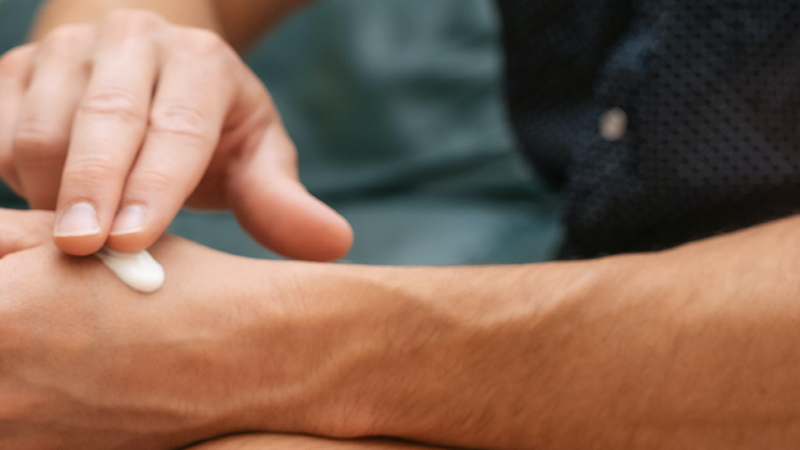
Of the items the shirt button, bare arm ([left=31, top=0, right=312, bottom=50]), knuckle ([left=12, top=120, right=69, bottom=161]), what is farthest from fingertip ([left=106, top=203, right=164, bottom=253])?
the shirt button

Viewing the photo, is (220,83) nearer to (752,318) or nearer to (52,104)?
(52,104)

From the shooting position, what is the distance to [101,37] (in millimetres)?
616

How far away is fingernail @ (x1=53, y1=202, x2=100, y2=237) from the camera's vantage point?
1.52 feet

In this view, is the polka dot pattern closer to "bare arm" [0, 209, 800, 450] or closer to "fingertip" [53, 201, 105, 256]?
"bare arm" [0, 209, 800, 450]

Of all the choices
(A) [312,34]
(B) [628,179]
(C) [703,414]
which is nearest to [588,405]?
(C) [703,414]

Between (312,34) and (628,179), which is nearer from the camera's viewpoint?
(628,179)

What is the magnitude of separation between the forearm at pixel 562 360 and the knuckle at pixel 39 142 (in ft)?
0.91

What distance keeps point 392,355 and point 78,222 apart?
0.96ft

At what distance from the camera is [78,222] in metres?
0.47

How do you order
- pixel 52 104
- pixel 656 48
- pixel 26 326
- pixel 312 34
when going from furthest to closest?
1. pixel 312 34
2. pixel 656 48
3. pixel 52 104
4. pixel 26 326

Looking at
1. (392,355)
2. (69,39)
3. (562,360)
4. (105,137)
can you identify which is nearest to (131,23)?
(69,39)

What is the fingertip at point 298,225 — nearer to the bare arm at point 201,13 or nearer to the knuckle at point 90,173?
the knuckle at point 90,173

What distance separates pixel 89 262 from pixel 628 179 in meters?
0.62

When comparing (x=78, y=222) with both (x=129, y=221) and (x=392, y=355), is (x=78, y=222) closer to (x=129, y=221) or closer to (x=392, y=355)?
(x=129, y=221)
